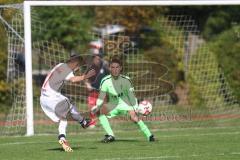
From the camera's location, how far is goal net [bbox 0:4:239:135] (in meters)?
21.0

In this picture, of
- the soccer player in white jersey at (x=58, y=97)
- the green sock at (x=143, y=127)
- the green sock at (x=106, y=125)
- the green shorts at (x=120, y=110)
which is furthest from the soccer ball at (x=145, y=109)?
the soccer player in white jersey at (x=58, y=97)

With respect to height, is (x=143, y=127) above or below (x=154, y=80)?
below

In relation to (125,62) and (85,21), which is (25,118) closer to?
(125,62)

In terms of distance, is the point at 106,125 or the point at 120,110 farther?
the point at 120,110

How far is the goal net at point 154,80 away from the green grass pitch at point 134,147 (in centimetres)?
194

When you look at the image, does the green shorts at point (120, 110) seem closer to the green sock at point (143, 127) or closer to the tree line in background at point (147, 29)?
the green sock at point (143, 127)

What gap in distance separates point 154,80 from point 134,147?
921cm

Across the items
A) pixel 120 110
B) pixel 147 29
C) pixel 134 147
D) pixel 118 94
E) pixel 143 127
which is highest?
pixel 147 29

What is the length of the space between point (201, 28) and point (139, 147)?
2216 cm

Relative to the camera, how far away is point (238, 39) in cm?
2686

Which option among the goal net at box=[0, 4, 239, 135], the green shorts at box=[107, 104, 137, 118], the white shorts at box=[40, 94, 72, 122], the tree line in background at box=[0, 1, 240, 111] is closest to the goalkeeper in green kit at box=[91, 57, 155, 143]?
the green shorts at box=[107, 104, 137, 118]

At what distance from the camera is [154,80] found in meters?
24.3

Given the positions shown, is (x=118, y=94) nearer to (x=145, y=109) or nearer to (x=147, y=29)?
(x=145, y=109)

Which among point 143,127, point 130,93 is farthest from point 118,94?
point 143,127
